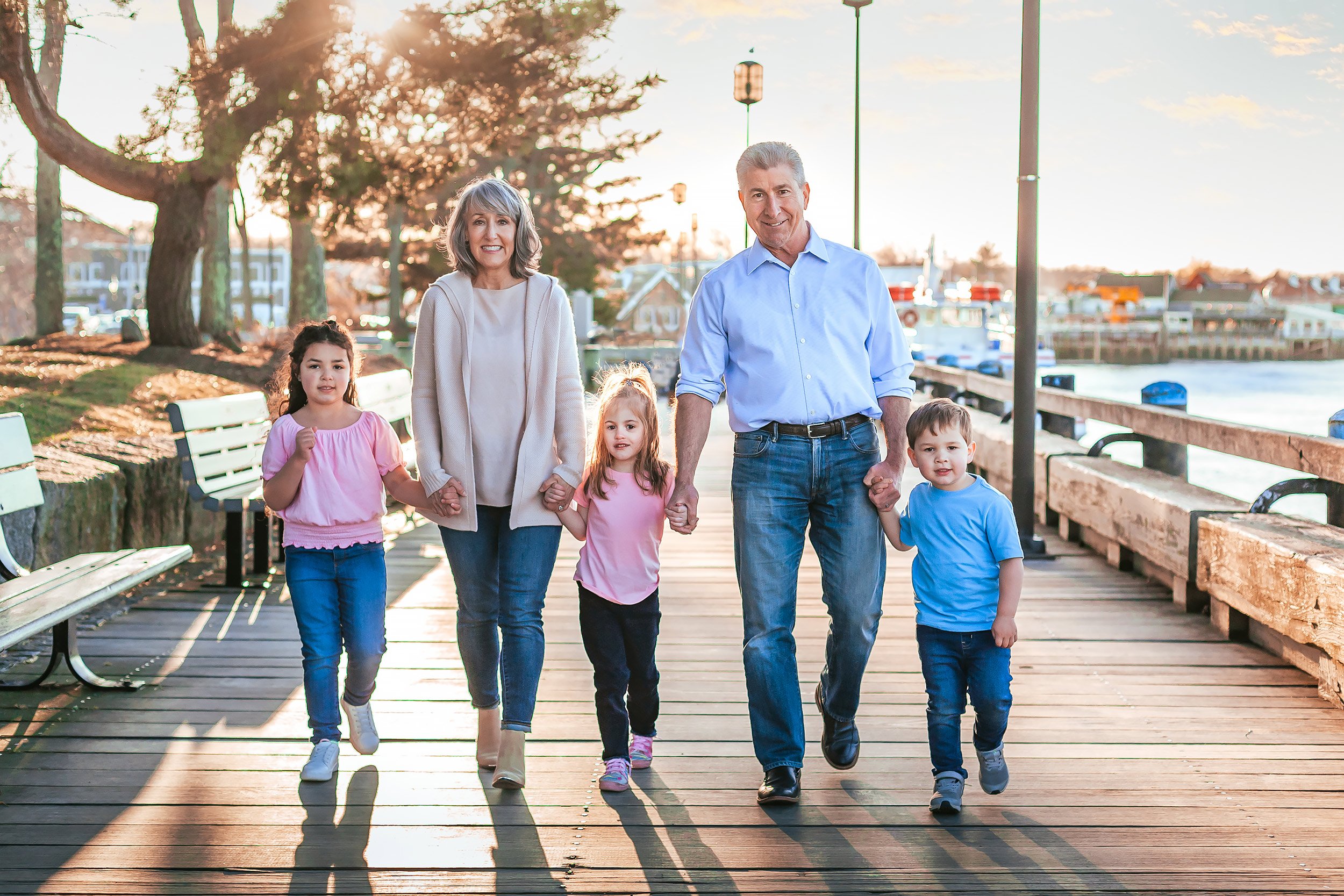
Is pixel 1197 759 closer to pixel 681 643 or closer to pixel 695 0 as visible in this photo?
pixel 681 643

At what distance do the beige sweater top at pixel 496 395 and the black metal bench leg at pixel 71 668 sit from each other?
2019 mm

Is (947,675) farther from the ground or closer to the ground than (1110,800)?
farther from the ground

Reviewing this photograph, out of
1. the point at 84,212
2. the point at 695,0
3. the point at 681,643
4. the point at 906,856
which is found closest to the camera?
the point at 906,856

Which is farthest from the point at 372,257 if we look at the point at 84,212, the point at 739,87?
the point at 739,87

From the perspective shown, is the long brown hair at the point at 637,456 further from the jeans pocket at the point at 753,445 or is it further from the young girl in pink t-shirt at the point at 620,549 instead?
the jeans pocket at the point at 753,445

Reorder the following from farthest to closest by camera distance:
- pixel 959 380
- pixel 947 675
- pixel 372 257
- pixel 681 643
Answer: pixel 372 257
pixel 959 380
pixel 681 643
pixel 947 675

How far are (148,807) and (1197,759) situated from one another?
3.22m

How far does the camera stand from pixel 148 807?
12.1ft

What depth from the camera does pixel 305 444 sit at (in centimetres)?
394

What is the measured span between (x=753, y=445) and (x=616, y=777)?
1.07 m

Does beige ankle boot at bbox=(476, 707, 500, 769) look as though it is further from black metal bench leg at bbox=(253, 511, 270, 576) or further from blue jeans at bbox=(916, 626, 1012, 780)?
black metal bench leg at bbox=(253, 511, 270, 576)

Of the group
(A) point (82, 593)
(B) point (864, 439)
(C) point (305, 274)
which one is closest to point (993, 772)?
(B) point (864, 439)

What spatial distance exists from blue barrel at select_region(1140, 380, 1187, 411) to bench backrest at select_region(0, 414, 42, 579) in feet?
21.6

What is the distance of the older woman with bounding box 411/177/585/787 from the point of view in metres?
3.82
